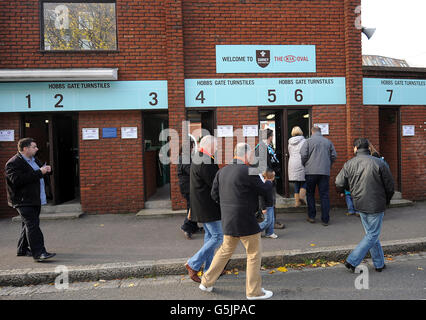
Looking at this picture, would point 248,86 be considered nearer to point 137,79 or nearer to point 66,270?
point 137,79

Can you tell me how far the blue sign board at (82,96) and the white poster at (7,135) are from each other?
0.53 meters

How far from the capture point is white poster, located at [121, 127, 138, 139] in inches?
275

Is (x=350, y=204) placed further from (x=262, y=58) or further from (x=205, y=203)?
(x=205, y=203)

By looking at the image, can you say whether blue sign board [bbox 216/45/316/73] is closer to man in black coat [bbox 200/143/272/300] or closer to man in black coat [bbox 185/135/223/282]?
man in black coat [bbox 185/135/223/282]

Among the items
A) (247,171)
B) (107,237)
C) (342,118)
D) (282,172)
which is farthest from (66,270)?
(342,118)

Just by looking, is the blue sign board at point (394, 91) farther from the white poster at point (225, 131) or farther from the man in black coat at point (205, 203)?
the man in black coat at point (205, 203)

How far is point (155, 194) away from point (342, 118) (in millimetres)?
5603

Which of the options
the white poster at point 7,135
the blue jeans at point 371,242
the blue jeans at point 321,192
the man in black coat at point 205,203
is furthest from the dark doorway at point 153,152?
the blue jeans at point 371,242

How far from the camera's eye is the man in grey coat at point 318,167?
591 centimetres

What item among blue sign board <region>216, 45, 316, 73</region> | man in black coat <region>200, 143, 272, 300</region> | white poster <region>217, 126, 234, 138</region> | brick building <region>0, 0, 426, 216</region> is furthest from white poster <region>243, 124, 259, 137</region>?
man in black coat <region>200, 143, 272, 300</region>

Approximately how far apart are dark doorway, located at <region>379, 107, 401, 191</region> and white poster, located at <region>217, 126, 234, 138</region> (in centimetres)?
443

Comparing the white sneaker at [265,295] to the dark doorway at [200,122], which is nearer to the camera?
the white sneaker at [265,295]

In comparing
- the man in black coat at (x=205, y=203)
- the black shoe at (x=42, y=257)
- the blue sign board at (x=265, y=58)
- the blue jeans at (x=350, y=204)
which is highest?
the blue sign board at (x=265, y=58)

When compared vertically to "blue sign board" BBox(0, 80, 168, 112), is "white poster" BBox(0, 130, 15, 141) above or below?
below
